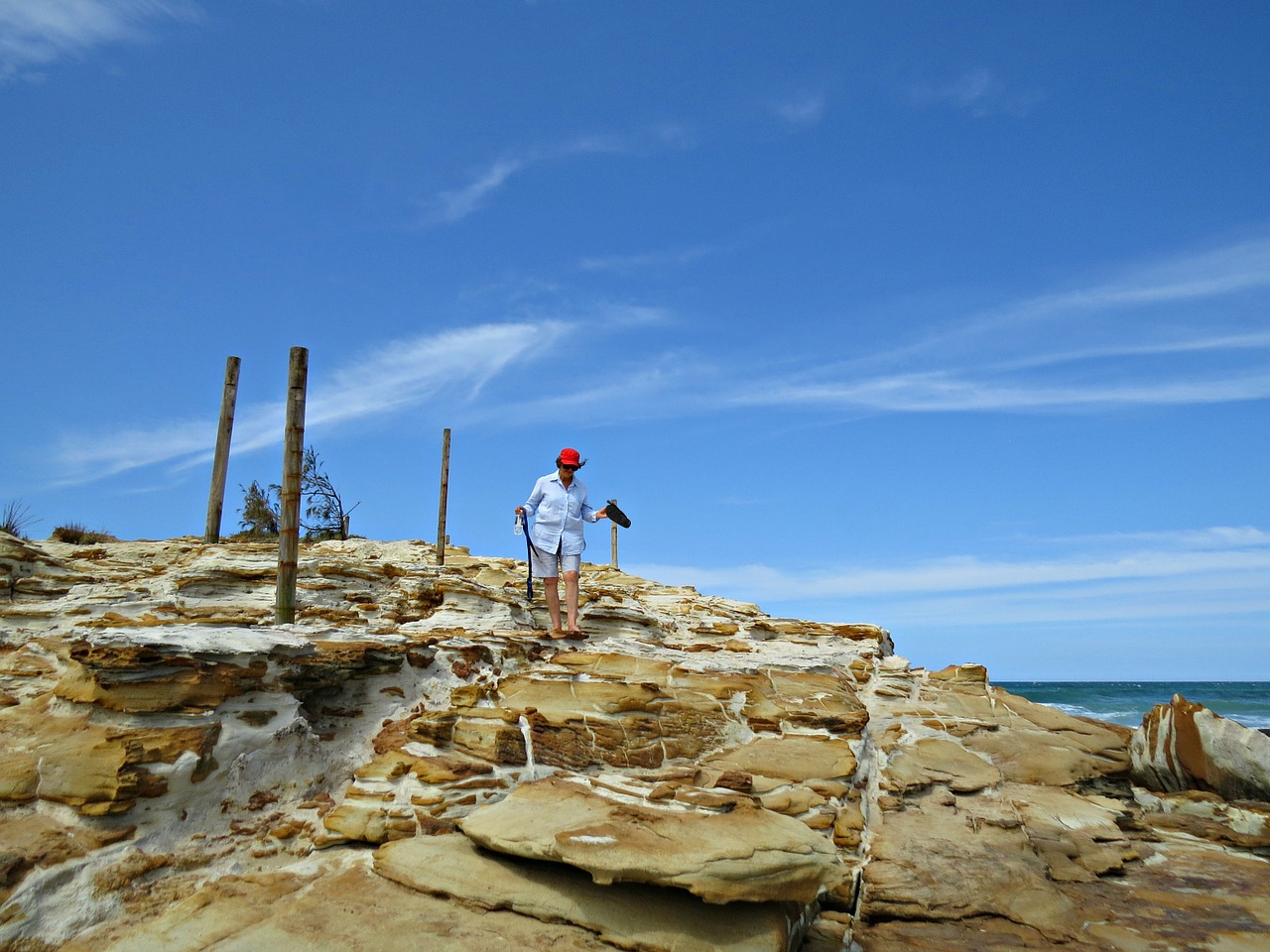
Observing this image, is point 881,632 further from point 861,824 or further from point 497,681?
point 497,681

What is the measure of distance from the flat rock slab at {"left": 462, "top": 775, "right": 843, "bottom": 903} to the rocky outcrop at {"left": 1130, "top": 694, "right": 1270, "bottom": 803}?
474cm

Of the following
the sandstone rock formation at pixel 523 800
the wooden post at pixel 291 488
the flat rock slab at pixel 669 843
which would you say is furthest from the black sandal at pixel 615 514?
the flat rock slab at pixel 669 843

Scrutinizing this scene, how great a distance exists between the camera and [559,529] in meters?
9.20

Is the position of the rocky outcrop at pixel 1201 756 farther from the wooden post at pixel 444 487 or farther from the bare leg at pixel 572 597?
the wooden post at pixel 444 487

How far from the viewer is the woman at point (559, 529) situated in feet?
30.2

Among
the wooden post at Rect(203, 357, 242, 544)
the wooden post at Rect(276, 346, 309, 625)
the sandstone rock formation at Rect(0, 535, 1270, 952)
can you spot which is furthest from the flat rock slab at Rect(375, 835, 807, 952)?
the wooden post at Rect(203, 357, 242, 544)

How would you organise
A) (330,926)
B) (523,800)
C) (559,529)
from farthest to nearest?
(559,529) → (523,800) → (330,926)

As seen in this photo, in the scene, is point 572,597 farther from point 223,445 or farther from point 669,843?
point 223,445

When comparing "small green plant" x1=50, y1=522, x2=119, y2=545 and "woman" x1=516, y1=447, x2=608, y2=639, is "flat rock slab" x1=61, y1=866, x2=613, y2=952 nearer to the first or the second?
"woman" x1=516, y1=447, x2=608, y2=639

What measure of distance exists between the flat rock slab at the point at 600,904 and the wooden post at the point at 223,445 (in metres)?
9.54

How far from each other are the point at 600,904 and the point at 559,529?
15.2ft

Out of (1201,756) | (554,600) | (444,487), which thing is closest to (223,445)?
(444,487)

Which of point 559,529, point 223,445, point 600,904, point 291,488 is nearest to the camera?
point 600,904

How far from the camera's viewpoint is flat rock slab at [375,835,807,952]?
4875mm
